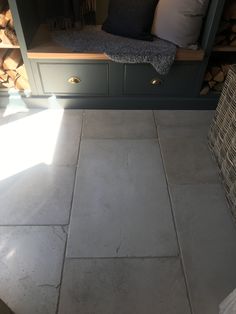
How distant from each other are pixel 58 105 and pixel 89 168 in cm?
71

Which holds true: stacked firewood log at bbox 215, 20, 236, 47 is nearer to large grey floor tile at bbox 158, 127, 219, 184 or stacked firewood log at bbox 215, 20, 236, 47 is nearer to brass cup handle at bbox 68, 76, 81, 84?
large grey floor tile at bbox 158, 127, 219, 184

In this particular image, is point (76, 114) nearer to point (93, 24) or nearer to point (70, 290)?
point (93, 24)

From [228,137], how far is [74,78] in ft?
3.75

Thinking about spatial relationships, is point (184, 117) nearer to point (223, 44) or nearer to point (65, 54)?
point (223, 44)

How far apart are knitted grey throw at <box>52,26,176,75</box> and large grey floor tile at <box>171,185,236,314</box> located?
87 centimetres

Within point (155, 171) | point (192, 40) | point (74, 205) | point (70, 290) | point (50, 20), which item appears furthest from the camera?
point (50, 20)

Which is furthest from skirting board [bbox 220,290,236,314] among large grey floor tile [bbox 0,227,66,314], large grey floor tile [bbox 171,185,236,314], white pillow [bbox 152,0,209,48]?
white pillow [bbox 152,0,209,48]

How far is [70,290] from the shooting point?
1.15 meters

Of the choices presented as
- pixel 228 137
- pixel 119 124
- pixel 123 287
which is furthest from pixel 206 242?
pixel 119 124

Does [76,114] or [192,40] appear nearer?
[192,40]

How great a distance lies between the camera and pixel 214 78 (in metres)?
2.03

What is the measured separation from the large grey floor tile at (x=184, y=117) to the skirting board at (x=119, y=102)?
43 mm

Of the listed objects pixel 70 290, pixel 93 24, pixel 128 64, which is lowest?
pixel 70 290

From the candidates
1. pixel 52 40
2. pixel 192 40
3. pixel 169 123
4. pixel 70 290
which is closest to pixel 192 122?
pixel 169 123
